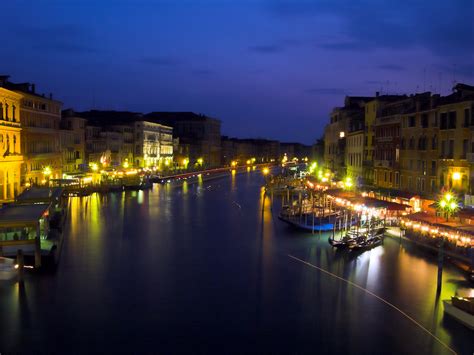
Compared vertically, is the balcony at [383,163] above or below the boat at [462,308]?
above

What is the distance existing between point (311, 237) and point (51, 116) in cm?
2270

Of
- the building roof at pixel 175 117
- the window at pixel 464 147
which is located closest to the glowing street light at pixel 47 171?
the window at pixel 464 147

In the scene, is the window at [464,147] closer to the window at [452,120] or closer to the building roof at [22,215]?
the window at [452,120]

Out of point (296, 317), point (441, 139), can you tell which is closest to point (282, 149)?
point (441, 139)

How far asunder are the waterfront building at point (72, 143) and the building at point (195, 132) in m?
44.2

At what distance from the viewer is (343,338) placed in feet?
35.6

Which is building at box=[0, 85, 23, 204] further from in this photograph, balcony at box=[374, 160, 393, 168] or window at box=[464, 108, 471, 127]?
window at box=[464, 108, 471, 127]

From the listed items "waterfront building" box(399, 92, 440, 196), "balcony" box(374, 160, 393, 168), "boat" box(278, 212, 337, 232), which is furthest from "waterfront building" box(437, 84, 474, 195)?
"balcony" box(374, 160, 393, 168)

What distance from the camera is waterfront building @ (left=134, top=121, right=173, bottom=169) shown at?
63.3 m

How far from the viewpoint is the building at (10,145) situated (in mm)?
26281

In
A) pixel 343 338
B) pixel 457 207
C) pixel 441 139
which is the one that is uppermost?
pixel 441 139

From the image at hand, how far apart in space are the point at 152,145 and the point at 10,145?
4051 centimetres

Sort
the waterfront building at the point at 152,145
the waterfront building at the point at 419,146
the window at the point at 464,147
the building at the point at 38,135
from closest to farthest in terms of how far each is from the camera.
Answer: the window at the point at 464,147
the waterfront building at the point at 419,146
the building at the point at 38,135
the waterfront building at the point at 152,145

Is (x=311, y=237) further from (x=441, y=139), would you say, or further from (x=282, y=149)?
(x=282, y=149)
